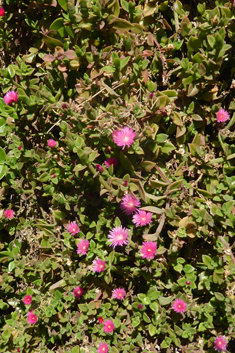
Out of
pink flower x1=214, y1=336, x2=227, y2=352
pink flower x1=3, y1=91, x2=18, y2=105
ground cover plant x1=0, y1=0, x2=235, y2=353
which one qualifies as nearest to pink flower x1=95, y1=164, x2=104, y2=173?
ground cover plant x1=0, y1=0, x2=235, y2=353

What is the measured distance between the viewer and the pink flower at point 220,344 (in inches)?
48.0

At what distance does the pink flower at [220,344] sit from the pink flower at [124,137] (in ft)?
2.75

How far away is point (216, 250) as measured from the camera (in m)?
1.31

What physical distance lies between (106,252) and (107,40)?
2.95 ft

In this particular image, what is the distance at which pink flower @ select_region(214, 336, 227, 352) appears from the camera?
4.00ft

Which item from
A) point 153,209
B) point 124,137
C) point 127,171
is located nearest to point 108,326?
point 153,209

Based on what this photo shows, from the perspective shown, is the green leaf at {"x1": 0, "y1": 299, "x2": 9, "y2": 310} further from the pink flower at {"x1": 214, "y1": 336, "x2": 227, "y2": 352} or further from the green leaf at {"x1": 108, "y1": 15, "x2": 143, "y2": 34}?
the green leaf at {"x1": 108, "y1": 15, "x2": 143, "y2": 34}

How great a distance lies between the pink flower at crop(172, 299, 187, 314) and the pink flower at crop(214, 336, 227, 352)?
0.55 ft

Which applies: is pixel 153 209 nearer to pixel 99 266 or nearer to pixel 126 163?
pixel 126 163

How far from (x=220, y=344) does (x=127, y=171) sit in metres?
0.76

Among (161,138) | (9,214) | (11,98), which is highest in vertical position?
(11,98)

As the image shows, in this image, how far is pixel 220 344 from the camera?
4.00 feet

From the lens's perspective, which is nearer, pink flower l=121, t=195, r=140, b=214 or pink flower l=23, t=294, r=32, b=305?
pink flower l=121, t=195, r=140, b=214

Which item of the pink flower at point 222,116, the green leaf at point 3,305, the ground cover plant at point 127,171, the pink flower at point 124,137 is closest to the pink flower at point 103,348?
the ground cover plant at point 127,171
